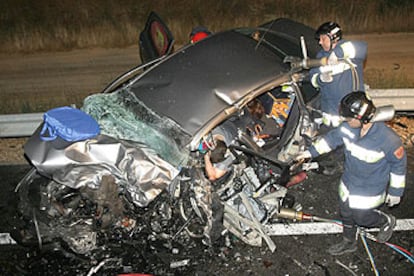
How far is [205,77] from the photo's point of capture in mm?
4121

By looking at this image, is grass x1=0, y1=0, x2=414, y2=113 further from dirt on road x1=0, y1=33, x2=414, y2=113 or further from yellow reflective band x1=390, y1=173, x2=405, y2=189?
yellow reflective band x1=390, y1=173, x2=405, y2=189

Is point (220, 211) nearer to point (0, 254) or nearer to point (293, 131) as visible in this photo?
point (293, 131)

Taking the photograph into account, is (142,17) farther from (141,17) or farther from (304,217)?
(304,217)

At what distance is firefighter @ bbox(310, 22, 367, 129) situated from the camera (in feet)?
15.5

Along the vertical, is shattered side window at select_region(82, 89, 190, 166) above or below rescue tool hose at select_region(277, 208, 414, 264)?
above

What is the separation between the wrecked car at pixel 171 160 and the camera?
3727 mm

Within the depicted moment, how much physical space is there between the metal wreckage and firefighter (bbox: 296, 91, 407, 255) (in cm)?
62

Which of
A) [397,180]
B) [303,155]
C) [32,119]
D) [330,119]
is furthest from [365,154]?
[32,119]

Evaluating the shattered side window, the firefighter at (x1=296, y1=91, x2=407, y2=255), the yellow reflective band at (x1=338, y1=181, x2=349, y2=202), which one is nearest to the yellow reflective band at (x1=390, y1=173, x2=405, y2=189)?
the firefighter at (x1=296, y1=91, x2=407, y2=255)

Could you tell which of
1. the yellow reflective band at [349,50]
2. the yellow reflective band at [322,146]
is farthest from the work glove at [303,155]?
the yellow reflective band at [349,50]

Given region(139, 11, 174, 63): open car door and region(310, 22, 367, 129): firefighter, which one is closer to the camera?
region(139, 11, 174, 63): open car door

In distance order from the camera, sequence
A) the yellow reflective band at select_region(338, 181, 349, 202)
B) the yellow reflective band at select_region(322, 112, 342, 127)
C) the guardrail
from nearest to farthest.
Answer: the yellow reflective band at select_region(338, 181, 349, 202)
the yellow reflective band at select_region(322, 112, 342, 127)
the guardrail

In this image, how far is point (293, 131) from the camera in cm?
447

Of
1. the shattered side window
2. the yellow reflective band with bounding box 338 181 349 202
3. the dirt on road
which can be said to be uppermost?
the shattered side window
